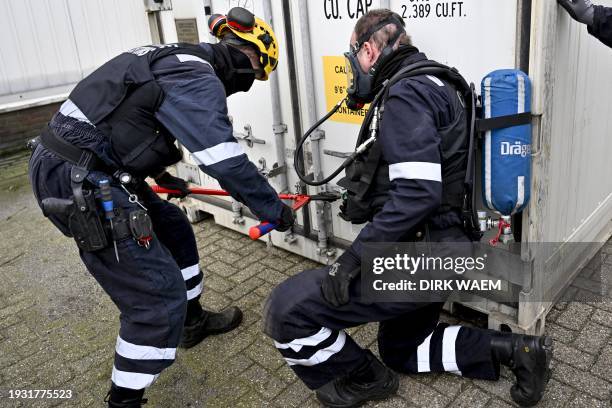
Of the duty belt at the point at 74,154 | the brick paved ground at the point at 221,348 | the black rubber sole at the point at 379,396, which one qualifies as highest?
the duty belt at the point at 74,154

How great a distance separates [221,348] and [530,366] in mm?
1822

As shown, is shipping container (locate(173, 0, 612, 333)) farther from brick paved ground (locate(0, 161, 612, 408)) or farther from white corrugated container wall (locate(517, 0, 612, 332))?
brick paved ground (locate(0, 161, 612, 408))

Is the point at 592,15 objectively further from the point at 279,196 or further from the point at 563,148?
the point at 279,196

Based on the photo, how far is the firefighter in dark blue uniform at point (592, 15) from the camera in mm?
2621

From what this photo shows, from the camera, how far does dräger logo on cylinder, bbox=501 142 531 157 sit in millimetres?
2570

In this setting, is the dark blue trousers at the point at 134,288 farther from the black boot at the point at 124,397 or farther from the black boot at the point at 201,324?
the black boot at the point at 201,324

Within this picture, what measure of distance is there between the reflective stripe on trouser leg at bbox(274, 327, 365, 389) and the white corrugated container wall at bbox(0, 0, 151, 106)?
6171 millimetres

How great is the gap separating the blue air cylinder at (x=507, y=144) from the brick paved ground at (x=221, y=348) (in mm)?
1054


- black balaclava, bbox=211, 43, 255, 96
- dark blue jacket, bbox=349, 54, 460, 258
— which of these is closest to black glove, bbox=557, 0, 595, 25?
dark blue jacket, bbox=349, 54, 460, 258

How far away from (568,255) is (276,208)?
6.31ft

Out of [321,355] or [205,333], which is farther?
[205,333]

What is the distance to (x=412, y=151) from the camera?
2.32 meters

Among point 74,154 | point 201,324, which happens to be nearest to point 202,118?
point 74,154

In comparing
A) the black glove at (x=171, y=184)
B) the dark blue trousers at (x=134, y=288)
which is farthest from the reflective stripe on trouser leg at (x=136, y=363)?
the black glove at (x=171, y=184)
